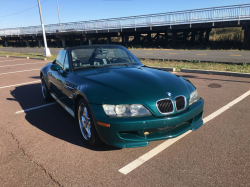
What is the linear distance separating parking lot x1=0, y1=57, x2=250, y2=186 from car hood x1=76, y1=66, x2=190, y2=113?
30.4 inches

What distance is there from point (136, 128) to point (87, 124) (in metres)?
0.95

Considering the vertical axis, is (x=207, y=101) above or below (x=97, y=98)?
below

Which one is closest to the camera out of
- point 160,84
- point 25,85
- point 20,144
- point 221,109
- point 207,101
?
point 160,84

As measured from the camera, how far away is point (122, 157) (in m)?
2.98

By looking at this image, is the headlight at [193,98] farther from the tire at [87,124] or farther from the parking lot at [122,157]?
the tire at [87,124]

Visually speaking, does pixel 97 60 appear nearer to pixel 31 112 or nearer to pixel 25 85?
pixel 31 112

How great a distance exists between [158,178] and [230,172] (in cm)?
88

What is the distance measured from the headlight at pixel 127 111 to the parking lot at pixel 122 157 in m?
0.66

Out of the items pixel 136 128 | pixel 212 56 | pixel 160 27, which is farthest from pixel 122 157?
pixel 160 27

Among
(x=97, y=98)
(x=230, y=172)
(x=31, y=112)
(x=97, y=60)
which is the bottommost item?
(x=230, y=172)

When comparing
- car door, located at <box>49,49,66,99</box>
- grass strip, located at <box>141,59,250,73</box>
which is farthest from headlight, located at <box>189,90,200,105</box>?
grass strip, located at <box>141,59,250,73</box>

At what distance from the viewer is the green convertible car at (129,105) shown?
2.75 metres

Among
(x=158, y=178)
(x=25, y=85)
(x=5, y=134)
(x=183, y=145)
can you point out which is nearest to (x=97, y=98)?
(x=158, y=178)

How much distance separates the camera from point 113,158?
9.70 feet
